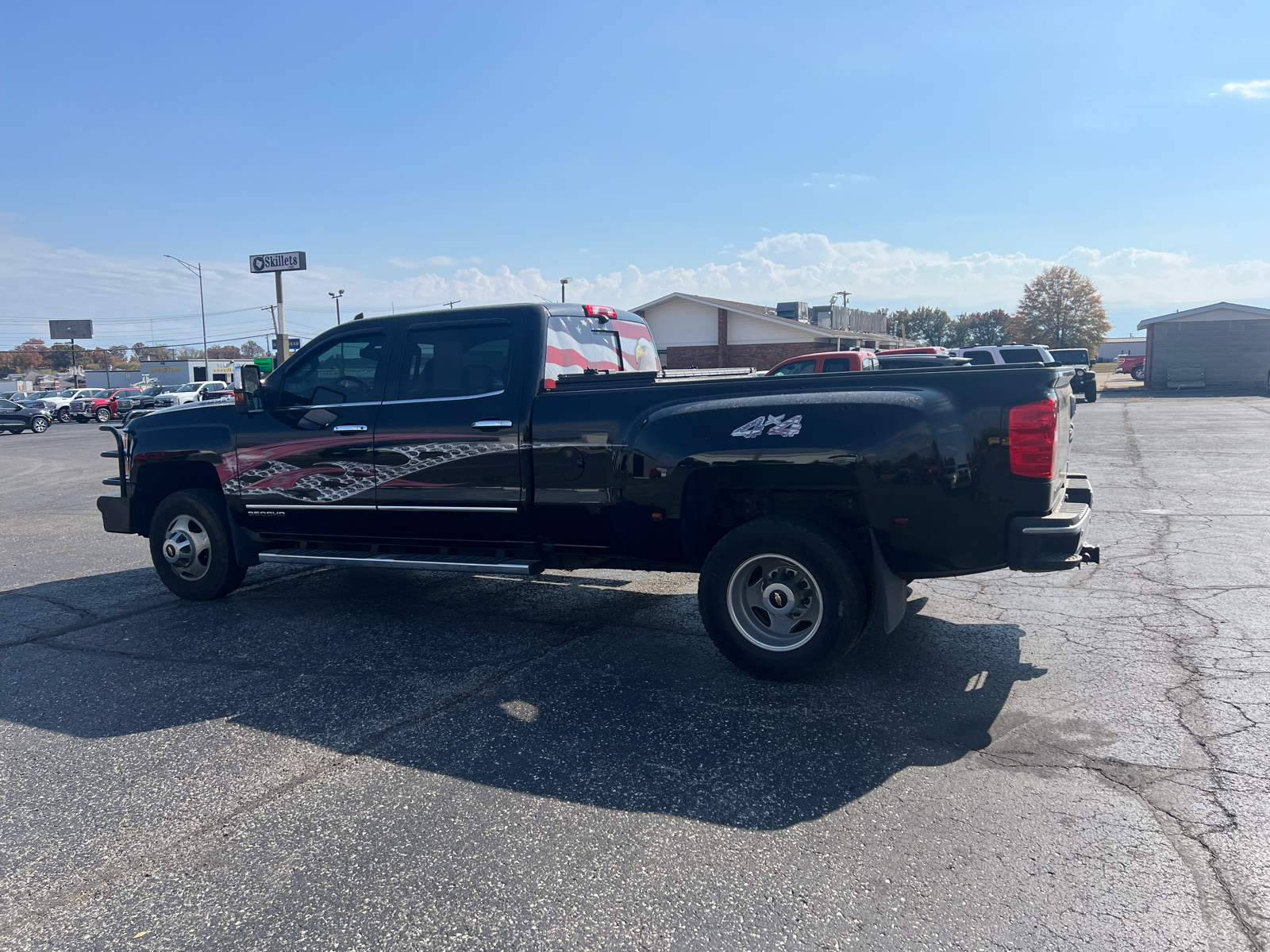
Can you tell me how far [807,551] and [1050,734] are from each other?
1360mm

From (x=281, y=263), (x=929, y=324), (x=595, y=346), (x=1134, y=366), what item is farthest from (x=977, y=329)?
(x=595, y=346)

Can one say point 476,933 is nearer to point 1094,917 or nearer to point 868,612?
point 1094,917

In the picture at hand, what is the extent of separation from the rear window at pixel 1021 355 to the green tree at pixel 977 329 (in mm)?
115383

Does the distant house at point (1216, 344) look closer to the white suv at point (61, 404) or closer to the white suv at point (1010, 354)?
the white suv at point (1010, 354)

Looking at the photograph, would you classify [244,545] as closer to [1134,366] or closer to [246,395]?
[246,395]

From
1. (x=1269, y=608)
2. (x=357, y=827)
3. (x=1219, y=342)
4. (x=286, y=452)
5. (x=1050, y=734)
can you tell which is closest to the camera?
(x=357, y=827)

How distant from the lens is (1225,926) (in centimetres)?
258

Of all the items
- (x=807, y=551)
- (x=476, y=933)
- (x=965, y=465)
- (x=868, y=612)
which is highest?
(x=965, y=465)

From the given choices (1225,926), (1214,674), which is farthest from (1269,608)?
(1225,926)

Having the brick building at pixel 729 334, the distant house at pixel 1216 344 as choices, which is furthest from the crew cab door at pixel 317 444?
the distant house at pixel 1216 344

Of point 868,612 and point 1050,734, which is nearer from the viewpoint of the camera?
point 1050,734

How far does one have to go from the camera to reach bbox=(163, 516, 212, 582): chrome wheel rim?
657 centimetres

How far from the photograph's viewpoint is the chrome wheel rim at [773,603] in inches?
181

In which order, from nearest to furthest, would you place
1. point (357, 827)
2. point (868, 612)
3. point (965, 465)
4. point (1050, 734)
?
1. point (357, 827)
2. point (1050, 734)
3. point (965, 465)
4. point (868, 612)
